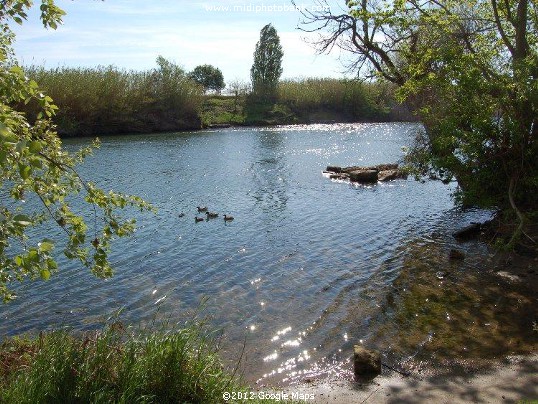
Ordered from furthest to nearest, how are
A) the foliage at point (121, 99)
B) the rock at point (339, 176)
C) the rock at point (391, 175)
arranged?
the foliage at point (121, 99), the rock at point (339, 176), the rock at point (391, 175)

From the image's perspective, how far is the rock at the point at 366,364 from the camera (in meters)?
8.27

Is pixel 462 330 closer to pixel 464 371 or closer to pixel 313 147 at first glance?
pixel 464 371

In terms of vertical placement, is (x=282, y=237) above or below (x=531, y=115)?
below

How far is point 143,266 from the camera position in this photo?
14.4 meters

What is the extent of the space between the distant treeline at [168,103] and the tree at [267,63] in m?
1.93

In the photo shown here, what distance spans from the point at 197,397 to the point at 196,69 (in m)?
103

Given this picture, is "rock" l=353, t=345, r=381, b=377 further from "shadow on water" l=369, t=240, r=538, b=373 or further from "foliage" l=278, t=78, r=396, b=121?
"foliage" l=278, t=78, r=396, b=121

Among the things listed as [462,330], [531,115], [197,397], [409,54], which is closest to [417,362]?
[462,330]

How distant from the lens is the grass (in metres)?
5.22

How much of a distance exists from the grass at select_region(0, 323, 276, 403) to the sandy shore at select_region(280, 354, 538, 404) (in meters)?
2.16

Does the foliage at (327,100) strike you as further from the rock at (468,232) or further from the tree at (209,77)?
the rock at (468,232)

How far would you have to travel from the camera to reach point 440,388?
7.70 metres

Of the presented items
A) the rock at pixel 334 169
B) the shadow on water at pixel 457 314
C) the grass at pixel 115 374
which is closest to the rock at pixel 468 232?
the shadow on water at pixel 457 314

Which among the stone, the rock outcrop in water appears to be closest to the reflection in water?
the rock outcrop in water
